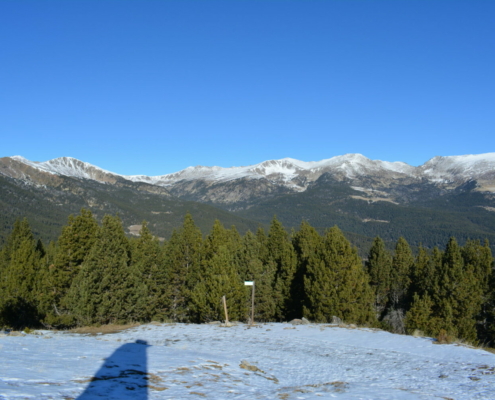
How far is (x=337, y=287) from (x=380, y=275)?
1059 inches

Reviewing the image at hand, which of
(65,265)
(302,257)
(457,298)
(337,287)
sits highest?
(302,257)

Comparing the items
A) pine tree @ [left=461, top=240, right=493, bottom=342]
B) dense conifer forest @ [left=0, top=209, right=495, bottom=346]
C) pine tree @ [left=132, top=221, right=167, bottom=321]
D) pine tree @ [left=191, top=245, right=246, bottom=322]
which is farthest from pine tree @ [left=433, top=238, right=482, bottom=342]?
pine tree @ [left=132, top=221, right=167, bottom=321]

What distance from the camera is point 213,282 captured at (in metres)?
32.1

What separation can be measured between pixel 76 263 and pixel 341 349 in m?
26.7

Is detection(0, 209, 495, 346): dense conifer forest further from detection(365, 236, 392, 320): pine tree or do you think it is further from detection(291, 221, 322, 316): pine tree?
detection(365, 236, 392, 320): pine tree

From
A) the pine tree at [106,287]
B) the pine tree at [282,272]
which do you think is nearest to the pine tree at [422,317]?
the pine tree at [282,272]

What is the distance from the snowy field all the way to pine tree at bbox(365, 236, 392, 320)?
43730 mm

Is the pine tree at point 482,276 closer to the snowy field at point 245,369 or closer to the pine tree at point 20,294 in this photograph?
the snowy field at point 245,369

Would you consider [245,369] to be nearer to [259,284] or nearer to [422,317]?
[259,284]

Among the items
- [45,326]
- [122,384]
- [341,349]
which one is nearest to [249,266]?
[45,326]

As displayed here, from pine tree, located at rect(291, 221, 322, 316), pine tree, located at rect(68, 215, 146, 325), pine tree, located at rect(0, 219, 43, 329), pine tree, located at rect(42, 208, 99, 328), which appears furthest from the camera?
pine tree, located at rect(291, 221, 322, 316)

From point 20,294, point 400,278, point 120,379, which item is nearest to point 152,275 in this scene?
point 20,294

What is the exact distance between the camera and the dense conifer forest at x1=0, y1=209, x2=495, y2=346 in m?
31.9

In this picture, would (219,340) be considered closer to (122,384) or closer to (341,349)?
(341,349)
